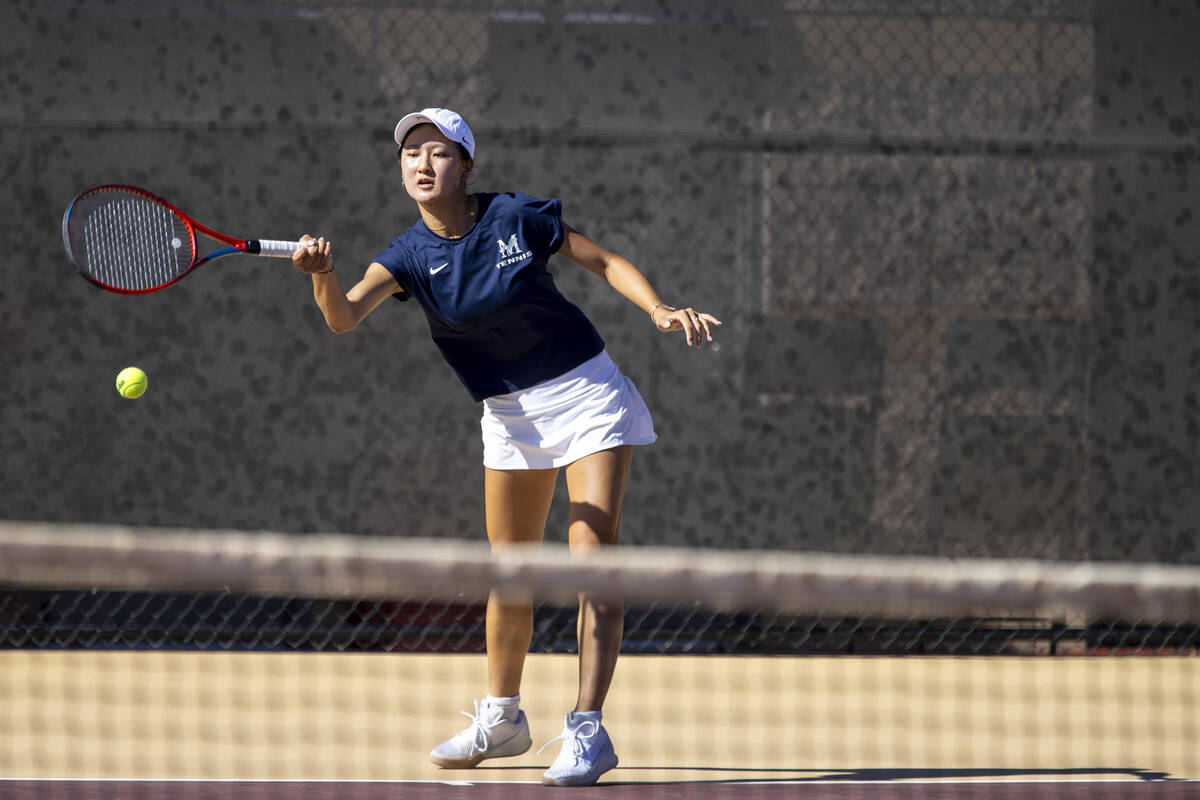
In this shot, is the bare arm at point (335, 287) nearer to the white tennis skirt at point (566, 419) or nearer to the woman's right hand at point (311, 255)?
the woman's right hand at point (311, 255)

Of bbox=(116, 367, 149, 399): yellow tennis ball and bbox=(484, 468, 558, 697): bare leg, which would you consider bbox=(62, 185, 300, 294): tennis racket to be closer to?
bbox=(484, 468, 558, 697): bare leg

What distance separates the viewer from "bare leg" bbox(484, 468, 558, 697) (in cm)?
361

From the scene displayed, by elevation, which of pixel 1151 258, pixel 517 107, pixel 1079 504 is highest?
pixel 517 107

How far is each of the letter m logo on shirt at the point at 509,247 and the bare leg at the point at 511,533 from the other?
533 mm

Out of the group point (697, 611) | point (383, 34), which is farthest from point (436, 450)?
point (383, 34)

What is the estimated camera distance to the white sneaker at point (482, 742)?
362 cm

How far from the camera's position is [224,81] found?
5609 mm

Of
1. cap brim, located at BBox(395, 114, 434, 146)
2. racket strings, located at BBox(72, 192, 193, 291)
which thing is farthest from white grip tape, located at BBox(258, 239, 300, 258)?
racket strings, located at BBox(72, 192, 193, 291)

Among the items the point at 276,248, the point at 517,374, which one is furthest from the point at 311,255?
the point at 517,374

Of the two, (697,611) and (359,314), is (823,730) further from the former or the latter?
(359,314)

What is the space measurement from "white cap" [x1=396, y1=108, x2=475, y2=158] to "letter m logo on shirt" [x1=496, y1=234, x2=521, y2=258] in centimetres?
24

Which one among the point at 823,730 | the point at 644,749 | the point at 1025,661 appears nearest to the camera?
the point at 644,749

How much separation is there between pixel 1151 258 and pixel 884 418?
122 centimetres

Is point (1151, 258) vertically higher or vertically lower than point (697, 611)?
higher
